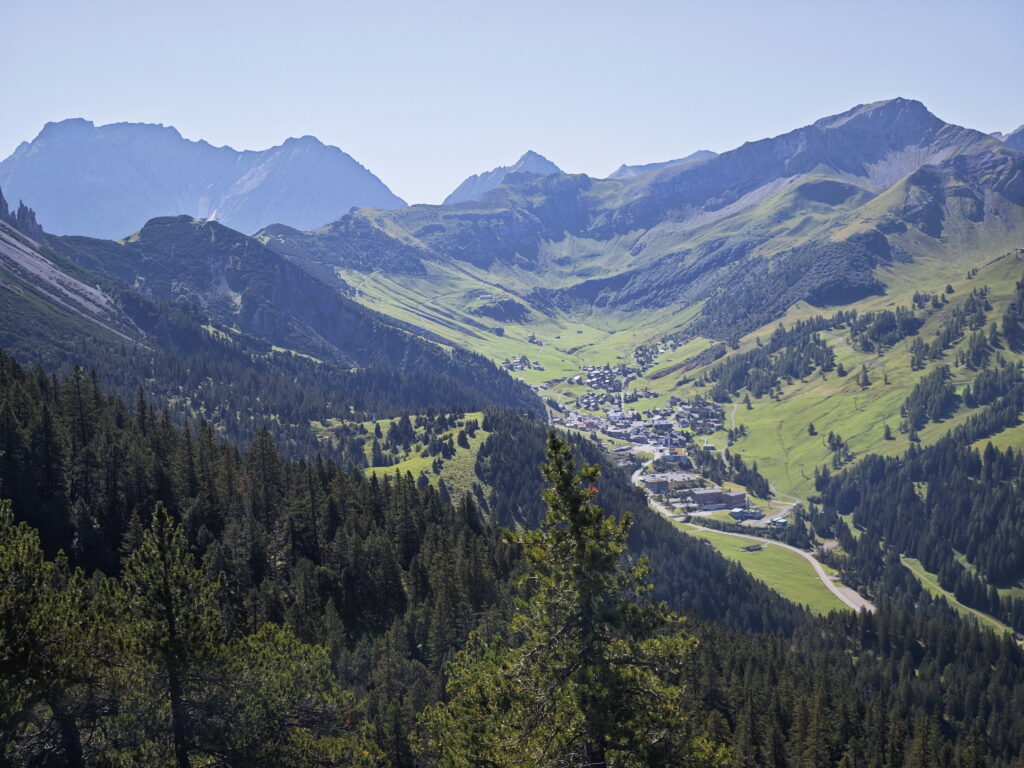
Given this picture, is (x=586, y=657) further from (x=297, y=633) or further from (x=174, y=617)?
(x=297, y=633)

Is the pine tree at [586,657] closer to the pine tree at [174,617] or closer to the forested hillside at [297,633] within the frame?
the forested hillside at [297,633]

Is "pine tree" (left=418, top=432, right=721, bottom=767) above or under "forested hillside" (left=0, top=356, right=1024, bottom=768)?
above

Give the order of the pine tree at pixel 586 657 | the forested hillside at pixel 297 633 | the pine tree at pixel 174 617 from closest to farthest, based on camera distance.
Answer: the pine tree at pixel 586 657 → the forested hillside at pixel 297 633 → the pine tree at pixel 174 617

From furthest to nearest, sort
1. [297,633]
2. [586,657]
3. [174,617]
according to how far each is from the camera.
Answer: [297,633] → [174,617] → [586,657]

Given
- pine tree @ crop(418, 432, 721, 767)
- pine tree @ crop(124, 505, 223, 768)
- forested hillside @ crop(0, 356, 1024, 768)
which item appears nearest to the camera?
pine tree @ crop(418, 432, 721, 767)

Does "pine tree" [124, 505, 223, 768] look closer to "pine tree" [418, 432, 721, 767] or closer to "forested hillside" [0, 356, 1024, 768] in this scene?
"forested hillside" [0, 356, 1024, 768]

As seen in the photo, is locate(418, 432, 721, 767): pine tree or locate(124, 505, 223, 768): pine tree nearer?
locate(418, 432, 721, 767): pine tree

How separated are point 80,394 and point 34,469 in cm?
2542

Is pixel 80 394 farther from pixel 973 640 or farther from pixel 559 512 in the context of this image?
pixel 973 640

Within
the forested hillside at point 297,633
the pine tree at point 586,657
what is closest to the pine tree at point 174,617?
the forested hillside at point 297,633

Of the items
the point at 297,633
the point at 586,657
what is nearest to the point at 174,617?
the point at 586,657

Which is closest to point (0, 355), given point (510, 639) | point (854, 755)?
point (510, 639)

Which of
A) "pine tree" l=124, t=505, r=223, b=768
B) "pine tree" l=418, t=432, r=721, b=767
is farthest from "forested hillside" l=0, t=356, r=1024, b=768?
"pine tree" l=418, t=432, r=721, b=767

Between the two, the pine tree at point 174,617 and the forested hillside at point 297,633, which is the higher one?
the pine tree at point 174,617
